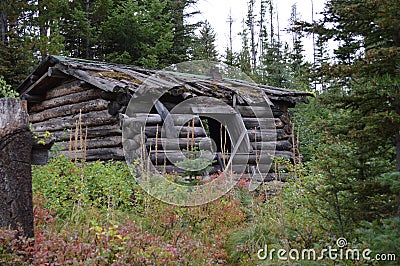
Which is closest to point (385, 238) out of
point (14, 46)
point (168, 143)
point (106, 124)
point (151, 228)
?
point (151, 228)

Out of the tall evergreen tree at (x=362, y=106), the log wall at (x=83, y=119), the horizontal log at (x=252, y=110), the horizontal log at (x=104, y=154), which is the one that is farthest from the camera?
the horizontal log at (x=252, y=110)

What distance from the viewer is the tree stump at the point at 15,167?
416cm

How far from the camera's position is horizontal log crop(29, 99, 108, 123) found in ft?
33.0

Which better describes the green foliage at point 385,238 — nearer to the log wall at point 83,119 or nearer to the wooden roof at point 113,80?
the wooden roof at point 113,80

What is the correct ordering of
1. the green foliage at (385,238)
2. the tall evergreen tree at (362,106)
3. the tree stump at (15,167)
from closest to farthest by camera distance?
the green foliage at (385,238) < the tall evergreen tree at (362,106) < the tree stump at (15,167)

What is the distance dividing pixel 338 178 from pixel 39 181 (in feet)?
14.2

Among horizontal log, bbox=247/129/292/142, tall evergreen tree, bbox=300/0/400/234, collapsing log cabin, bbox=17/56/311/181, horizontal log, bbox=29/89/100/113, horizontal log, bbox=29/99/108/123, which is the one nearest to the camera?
tall evergreen tree, bbox=300/0/400/234

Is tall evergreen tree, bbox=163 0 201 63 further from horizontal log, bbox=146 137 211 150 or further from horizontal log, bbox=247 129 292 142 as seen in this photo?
horizontal log, bbox=146 137 211 150

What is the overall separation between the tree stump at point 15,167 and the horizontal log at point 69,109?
553cm

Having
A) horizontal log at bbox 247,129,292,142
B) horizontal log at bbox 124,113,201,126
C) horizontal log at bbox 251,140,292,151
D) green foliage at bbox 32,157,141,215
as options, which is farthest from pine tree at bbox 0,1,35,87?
green foliage at bbox 32,157,141,215

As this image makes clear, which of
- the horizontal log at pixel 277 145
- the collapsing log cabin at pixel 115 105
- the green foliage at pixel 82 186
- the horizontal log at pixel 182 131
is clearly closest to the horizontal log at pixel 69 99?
the collapsing log cabin at pixel 115 105

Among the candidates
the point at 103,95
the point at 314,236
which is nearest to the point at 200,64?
the point at 103,95

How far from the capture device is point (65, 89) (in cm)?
1127

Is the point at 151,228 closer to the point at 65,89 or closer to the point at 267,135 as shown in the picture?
the point at 65,89
